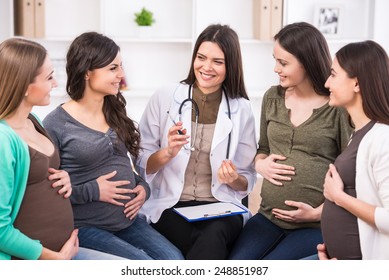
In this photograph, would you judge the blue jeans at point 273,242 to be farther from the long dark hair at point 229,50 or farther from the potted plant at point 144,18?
the potted plant at point 144,18

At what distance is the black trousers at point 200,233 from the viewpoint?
6.81 ft

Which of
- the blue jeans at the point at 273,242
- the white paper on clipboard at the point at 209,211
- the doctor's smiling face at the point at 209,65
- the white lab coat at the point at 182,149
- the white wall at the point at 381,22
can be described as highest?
the white wall at the point at 381,22

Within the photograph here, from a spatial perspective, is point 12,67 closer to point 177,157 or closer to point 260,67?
point 177,157

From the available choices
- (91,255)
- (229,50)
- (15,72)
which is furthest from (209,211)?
(15,72)

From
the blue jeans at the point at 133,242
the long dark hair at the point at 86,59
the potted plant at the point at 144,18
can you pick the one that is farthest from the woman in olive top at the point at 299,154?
the potted plant at the point at 144,18

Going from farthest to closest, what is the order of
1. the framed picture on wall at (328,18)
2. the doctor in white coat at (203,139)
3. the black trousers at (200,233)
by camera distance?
the framed picture on wall at (328,18) < the doctor in white coat at (203,139) < the black trousers at (200,233)

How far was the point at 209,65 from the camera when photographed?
2283mm

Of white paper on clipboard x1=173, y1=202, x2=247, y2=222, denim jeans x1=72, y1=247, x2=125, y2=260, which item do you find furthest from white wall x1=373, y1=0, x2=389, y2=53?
denim jeans x1=72, y1=247, x2=125, y2=260

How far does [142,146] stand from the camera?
93.5 inches

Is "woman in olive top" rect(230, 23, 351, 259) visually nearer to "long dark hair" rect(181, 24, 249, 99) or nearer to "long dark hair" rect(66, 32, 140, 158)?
"long dark hair" rect(181, 24, 249, 99)

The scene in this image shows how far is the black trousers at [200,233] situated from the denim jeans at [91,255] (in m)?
0.32

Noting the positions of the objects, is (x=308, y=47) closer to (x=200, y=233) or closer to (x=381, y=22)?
(x=200, y=233)

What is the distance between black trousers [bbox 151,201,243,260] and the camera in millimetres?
2074
